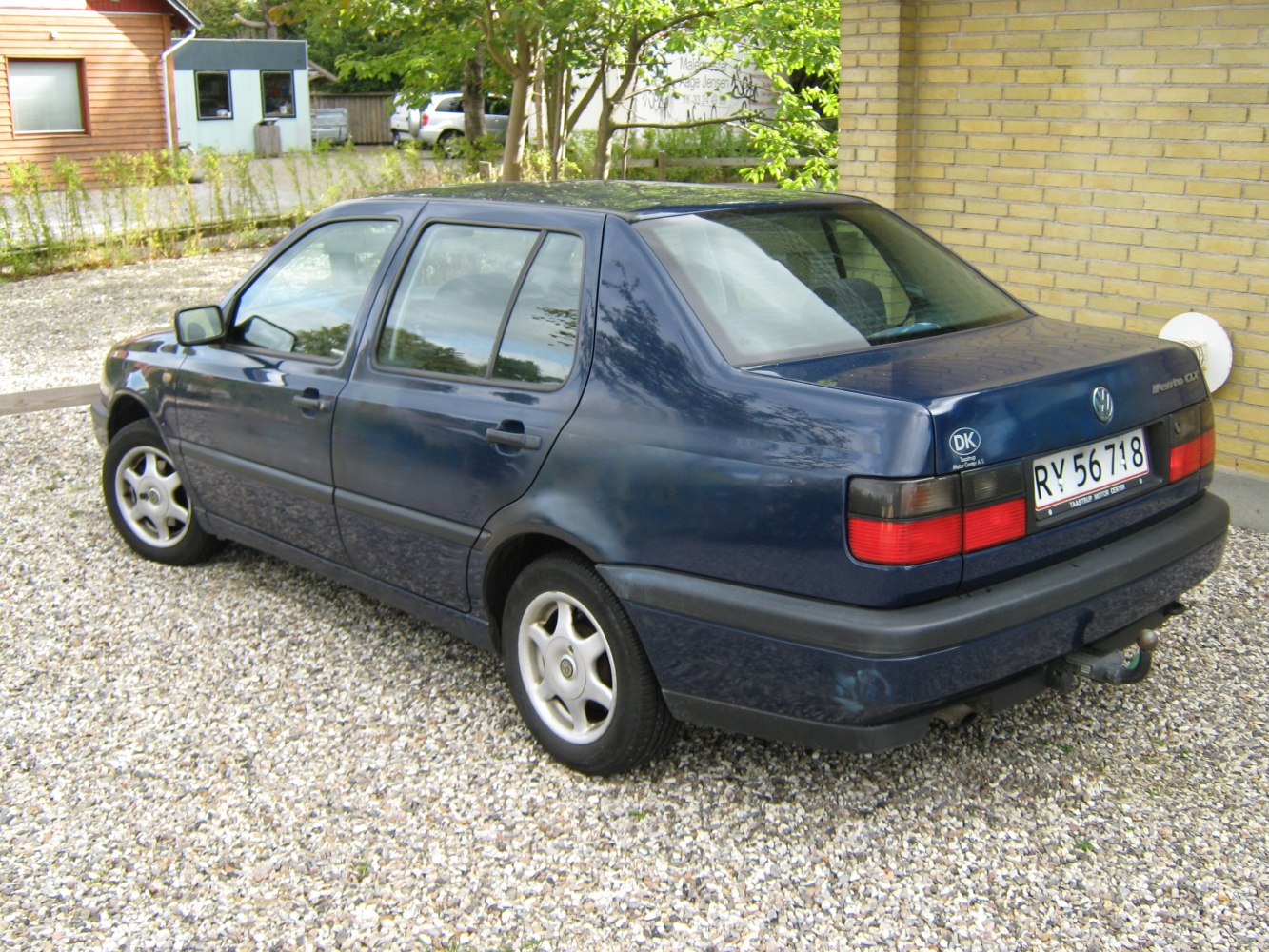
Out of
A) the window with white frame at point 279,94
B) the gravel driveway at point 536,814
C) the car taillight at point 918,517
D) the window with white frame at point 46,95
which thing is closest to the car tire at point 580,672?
the gravel driveway at point 536,814

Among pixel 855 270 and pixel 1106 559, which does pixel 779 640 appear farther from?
pixel 855 270

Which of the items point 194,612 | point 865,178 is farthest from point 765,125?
point 194,612

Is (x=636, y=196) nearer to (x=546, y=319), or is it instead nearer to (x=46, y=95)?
(x=546, y=319)

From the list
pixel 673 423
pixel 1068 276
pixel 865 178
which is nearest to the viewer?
pixel 673 423

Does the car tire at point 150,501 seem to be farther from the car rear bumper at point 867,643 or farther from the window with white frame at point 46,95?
the window with white frame at point 46,95

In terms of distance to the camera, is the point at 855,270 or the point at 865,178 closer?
the point at 855,270

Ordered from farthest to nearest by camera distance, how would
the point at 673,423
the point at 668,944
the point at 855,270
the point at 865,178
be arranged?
the point at 865,178 → the point at 855,270 → the point at 673,423 → the point at 668,944

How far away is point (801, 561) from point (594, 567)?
0.68m

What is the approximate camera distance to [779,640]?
10.4 feet

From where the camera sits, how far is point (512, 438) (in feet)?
12.4

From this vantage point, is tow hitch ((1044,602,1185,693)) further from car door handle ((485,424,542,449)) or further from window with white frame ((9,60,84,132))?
window with white frame ((9,60,84,132))

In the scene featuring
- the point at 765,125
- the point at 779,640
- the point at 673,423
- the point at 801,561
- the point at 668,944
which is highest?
the point at 765,125

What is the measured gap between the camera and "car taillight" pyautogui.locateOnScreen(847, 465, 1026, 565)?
3.01 m

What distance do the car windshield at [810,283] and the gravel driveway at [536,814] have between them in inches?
50.7
